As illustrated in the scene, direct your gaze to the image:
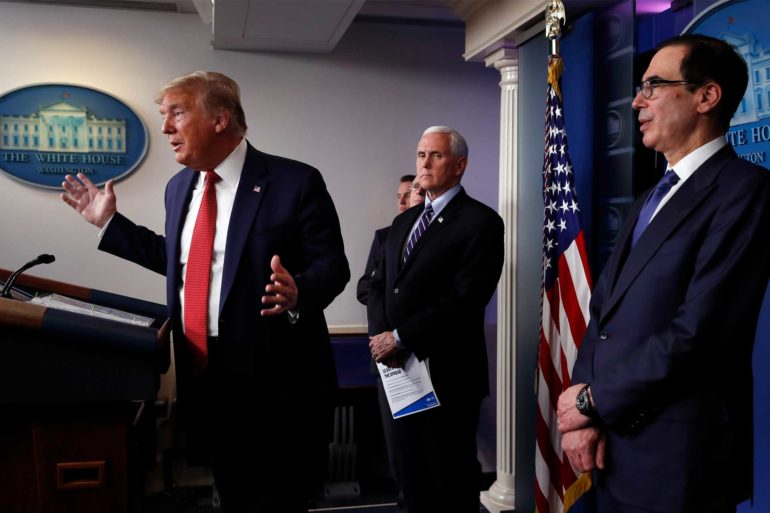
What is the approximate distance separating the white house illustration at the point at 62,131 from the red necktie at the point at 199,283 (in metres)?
2.84

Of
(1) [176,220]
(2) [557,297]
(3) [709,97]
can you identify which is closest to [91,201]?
(1) [176,220]

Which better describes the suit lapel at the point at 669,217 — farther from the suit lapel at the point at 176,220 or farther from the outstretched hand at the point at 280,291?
the suit lapel at the point at 176,220

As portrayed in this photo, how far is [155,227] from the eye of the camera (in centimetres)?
439

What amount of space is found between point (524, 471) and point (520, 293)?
0.83m

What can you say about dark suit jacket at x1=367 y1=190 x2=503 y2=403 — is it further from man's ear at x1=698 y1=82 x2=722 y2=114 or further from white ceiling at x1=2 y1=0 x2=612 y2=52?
man's ear at x1=698 y1=82 x2=722 y2=114

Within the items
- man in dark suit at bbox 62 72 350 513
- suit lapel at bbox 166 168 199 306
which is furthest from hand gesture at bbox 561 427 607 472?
suit lapel at bbox 166 168 199 306

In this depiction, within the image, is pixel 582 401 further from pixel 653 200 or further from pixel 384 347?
pixel 384 347

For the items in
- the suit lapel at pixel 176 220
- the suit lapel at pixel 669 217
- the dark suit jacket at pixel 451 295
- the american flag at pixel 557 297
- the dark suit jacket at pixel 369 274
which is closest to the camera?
the suit lapel at pixel 669 217

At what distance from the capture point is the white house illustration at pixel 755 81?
2.12 metres

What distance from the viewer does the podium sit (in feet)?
4.42

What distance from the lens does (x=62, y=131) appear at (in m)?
4.28

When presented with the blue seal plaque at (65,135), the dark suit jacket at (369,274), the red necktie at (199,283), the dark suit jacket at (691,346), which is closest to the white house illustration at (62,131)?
the blue seal plaque at (65,135)

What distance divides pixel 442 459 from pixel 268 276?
1.28m

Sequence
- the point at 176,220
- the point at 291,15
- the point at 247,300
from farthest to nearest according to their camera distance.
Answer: the point at 291,15 → the point at 176,220 → the point at 247,300
